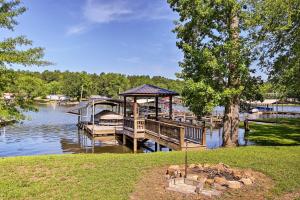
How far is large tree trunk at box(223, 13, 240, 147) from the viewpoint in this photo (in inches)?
566

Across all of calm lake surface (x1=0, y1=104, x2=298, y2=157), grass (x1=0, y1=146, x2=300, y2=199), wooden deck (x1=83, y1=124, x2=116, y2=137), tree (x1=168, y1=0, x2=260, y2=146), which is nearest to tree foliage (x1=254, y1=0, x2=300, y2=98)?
tree (x1=168, y1=0, x2=260, y2=146)

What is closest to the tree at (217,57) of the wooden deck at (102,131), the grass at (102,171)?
the grass at (102,171)

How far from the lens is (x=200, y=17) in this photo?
47.8 feet

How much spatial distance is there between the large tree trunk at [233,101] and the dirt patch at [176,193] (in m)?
7.02

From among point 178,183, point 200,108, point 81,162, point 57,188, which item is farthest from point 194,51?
point 57,188

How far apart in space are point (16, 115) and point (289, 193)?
8535mm

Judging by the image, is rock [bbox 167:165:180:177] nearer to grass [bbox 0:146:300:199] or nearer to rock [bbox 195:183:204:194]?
grass [bbox 0:146:300:199]

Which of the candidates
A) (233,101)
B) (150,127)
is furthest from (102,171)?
(150,127)

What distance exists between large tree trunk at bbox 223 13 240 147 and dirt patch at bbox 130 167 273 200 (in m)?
7.02

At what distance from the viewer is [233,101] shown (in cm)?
1530

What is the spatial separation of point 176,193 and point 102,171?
8.84ft

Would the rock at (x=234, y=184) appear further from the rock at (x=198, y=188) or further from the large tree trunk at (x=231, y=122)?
the large tree trunk at (x=231, y=122)

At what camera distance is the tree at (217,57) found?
14.0 m

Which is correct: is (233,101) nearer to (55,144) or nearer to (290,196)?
(290,196)
